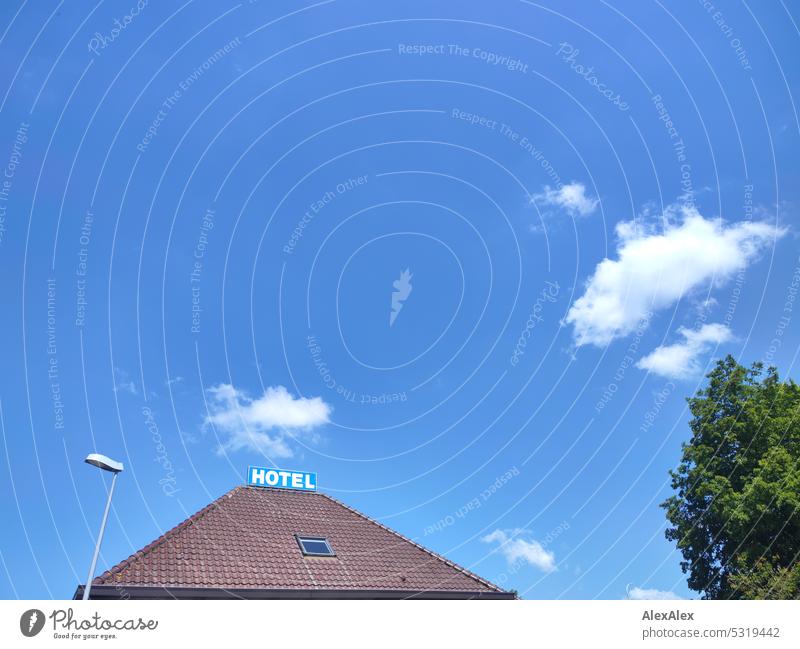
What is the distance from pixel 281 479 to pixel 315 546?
4.95 metres

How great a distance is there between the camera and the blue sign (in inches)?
911

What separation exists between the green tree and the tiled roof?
43.0 feet

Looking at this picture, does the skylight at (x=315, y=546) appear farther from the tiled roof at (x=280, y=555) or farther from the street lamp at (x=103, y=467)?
the street lamp at (x=103, y=467)

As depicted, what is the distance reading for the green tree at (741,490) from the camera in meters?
24.2

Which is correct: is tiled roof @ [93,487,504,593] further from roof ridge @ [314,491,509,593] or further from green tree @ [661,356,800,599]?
green tree @ [661,356,800,599]

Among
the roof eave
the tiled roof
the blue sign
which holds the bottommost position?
the roof eave

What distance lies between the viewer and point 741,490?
26.4 meters

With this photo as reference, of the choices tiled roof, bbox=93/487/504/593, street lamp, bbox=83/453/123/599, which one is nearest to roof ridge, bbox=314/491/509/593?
tiled roof, bbox=93/487/504/593

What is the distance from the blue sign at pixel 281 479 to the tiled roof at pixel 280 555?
449 mm

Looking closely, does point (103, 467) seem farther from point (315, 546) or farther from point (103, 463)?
point (315, 546)

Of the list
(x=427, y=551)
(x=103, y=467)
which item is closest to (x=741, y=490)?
(x=427, y=551)
